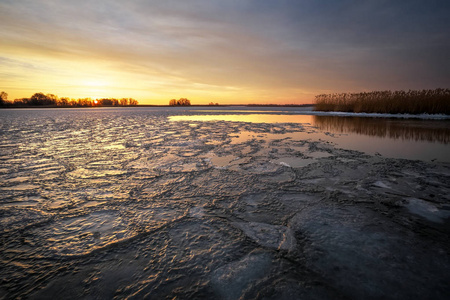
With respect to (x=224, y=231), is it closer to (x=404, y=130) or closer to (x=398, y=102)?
(x=404, y=130)

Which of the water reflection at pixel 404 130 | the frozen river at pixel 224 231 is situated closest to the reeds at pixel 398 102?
the water reflection at pixel 404 130

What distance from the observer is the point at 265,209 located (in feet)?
7.27

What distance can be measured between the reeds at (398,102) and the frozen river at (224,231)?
16148 millimetres

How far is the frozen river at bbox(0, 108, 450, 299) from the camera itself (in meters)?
1.26

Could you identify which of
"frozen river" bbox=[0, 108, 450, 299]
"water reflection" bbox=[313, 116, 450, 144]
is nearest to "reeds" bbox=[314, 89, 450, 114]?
"water reflection" bbox=[313, 116, 450, 144]

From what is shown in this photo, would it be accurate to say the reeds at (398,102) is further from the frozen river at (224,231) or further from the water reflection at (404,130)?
the frozen river at (224,231)

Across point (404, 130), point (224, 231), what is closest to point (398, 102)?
point (404, 130)

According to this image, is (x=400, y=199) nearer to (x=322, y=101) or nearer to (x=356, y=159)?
(x=356, y=159)

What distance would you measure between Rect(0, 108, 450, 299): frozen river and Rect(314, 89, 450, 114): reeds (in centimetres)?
1615

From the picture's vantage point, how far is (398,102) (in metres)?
16.4

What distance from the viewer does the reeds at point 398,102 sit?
48.0ft

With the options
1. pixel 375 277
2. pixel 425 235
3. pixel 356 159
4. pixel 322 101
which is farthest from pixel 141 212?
pixel 322 101

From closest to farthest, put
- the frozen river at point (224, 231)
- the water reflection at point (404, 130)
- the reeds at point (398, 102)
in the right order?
1. the frozen river at point (224, 231)
2. the water reflection at point (404, 130)
3. the reeds at point (398, 102)

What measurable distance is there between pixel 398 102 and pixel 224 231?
67.7ft
